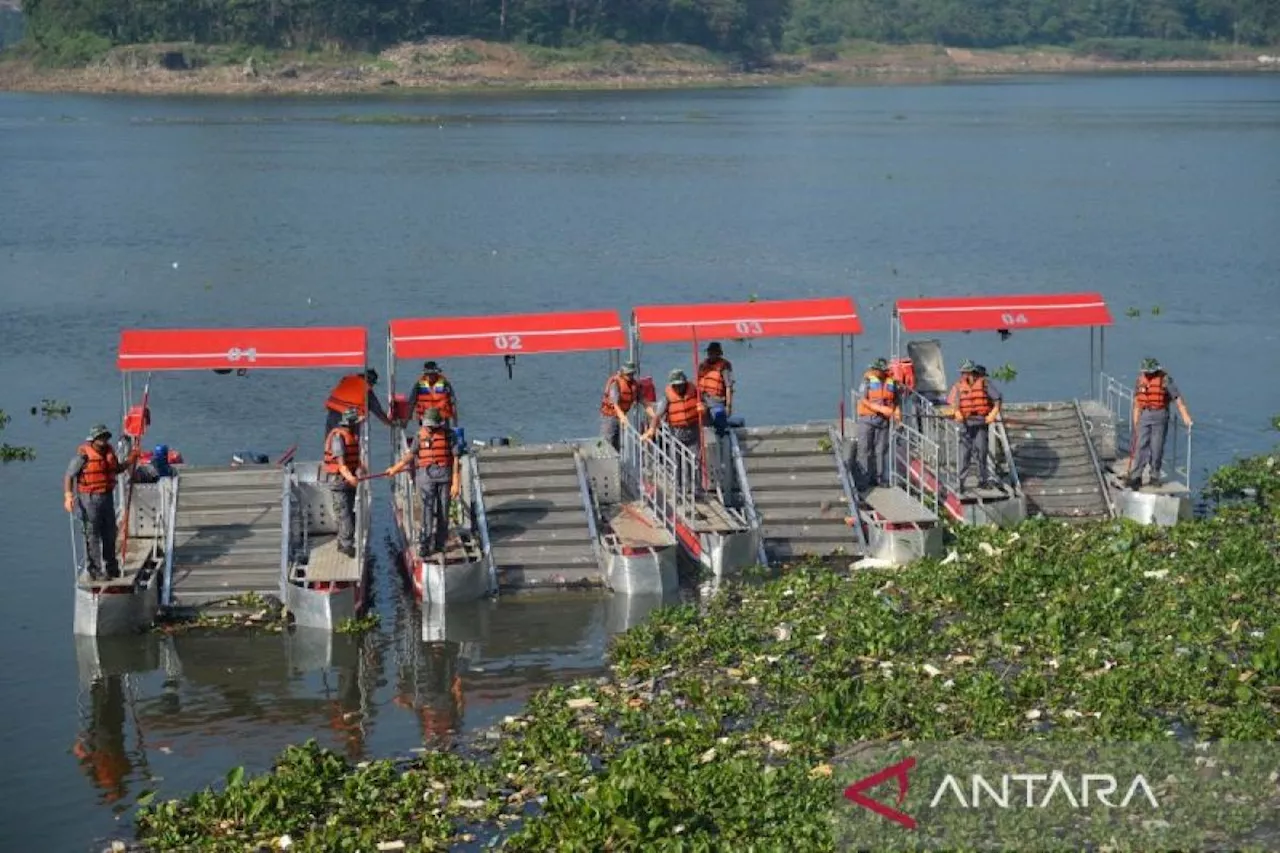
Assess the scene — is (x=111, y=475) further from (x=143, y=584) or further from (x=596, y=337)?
(x=596, y=337)

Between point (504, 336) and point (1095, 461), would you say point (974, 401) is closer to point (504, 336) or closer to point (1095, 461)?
point (1095, 461)

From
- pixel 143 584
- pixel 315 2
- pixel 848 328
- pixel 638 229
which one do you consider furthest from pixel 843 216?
pixel 315 2

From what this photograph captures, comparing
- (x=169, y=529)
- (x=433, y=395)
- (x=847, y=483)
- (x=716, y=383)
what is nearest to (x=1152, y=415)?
(x=847, y=483)

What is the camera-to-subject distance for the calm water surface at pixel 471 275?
25.4m

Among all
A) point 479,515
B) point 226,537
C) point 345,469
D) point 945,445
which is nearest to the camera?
point 345,469

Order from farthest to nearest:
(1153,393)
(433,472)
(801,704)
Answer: (1153,393)
(433,472)
(801,704)

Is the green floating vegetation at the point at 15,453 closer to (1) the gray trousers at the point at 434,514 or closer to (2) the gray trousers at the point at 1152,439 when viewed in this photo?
(1) the gray trousers at the point at 434,514

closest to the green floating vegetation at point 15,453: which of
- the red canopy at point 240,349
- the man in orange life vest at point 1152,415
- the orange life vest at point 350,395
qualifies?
the red canopy at point 240,349

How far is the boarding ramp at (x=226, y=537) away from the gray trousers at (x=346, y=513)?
879 mm

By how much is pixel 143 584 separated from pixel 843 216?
58822mm

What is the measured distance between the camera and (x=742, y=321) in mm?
32375

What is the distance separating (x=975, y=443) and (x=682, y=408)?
4980 millimetres

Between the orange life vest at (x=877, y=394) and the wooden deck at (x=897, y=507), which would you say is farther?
the orange life vest at (x=877, y=394)

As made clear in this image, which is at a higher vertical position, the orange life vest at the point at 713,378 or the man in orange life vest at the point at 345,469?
the orange life vest at the point at 713,378
